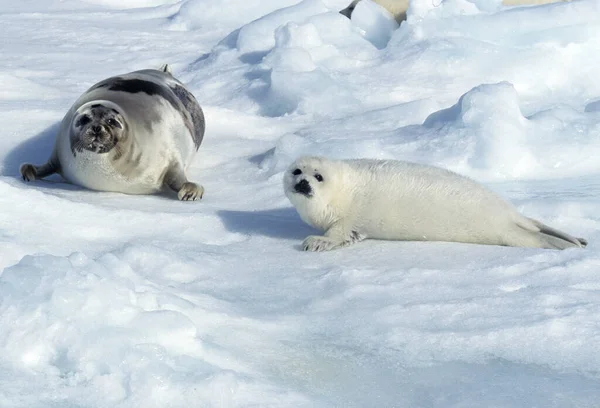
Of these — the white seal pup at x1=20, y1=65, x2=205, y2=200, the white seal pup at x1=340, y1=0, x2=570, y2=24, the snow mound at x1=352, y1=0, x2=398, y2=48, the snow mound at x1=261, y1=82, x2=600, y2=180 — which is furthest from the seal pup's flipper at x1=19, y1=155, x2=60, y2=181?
the white seal pup at x1=340, y1=0, x2=570, y2=24

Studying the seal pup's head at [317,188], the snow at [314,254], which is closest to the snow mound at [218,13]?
the snow at [314,254]

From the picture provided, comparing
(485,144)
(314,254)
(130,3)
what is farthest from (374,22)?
(314,254)

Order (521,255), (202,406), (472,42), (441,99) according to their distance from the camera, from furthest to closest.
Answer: (472,42)
(441,99)
(521,255)
(202,406)

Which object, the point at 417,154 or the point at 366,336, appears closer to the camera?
the point at 366,336

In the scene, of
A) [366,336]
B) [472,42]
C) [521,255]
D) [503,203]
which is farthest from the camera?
[472,42]

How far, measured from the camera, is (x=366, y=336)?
281 centimetres

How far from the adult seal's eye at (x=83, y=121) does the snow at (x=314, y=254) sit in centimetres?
34

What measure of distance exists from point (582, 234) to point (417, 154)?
1337 mm

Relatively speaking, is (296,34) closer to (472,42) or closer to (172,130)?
(472,42)

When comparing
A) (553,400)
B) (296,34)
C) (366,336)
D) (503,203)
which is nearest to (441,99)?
(296,34)

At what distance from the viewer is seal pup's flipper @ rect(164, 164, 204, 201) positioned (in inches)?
185

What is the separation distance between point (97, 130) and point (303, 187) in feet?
4.10

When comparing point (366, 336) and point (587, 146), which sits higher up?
point (366, 336)

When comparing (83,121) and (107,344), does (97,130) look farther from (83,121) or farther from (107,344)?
(107,344)
